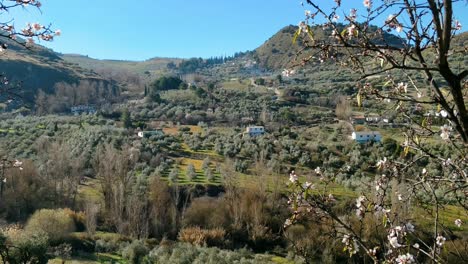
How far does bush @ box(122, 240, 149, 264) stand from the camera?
2000 centimetres

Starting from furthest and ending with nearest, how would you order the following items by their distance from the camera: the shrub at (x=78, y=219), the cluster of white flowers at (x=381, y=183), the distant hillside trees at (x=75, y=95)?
the distant hillside trees at (x=75, y=95)
the shrub at (x=78, y=219)
the cluster of white flowers at (x=381, y=183)

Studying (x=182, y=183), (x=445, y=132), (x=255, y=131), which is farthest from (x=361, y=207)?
(x=255, y=131)

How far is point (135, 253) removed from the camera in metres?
20.2

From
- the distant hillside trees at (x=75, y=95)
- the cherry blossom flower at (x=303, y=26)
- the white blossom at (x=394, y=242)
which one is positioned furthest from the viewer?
the distant hillside trees at (x=75, y=95)

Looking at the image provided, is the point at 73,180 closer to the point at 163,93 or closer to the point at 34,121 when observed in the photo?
the point at 34,121

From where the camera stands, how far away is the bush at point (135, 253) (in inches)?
787

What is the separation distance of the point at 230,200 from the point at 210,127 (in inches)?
1007

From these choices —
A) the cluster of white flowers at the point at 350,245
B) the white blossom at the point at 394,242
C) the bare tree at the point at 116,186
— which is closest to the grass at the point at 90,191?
the bare tree at the point at 116,186

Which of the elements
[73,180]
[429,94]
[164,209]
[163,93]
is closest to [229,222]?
[164,209]

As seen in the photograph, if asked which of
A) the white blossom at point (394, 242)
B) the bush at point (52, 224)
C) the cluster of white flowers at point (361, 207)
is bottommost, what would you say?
the bush at point (52, 224)

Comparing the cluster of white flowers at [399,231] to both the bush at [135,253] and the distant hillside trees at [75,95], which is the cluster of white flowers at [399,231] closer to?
the bush at [135,253]

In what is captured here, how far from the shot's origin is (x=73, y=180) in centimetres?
3005

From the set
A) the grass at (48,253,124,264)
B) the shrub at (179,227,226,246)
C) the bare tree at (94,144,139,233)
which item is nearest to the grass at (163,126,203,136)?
the bare tree at (94,144,139,233)

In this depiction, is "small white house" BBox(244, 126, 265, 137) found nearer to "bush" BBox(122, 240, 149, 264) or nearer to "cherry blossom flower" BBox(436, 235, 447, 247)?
"bush" BBox(122, 240, 149, 264)
